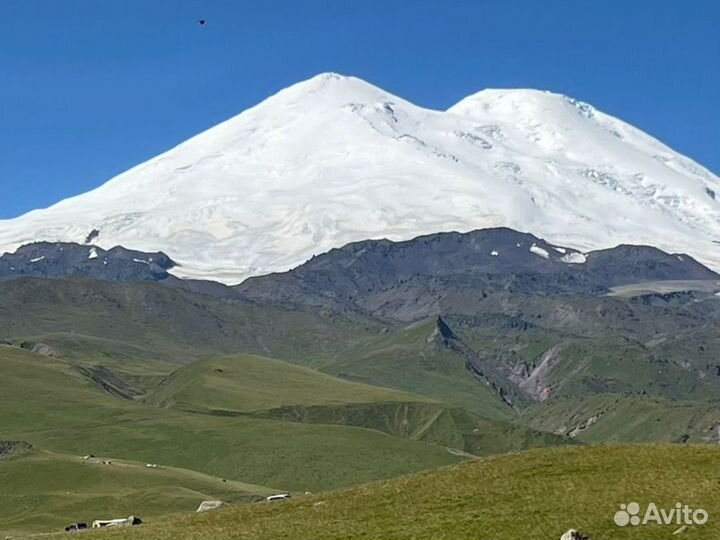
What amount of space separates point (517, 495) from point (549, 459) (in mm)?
6540

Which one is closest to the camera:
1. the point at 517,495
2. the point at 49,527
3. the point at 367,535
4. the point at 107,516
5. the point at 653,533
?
the point at 653,533

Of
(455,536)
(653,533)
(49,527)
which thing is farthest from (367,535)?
(49,527)

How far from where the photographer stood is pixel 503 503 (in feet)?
206

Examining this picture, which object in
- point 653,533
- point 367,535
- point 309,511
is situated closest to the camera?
point 653,533

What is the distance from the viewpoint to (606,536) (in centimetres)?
5606

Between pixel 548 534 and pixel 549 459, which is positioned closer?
pixel 548 534

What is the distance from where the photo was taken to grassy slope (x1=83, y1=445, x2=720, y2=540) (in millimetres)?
58344

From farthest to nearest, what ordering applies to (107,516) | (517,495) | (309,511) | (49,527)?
(107,516) → (49,527) → (309,511) → (517,495)

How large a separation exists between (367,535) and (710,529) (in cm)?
1433

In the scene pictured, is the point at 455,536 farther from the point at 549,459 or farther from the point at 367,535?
the point at 549,459

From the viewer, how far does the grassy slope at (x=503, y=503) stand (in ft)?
191

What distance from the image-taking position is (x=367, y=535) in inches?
2349

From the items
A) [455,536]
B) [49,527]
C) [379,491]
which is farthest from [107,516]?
[455,536]

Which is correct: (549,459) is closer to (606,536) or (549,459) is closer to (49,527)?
(606,536)
